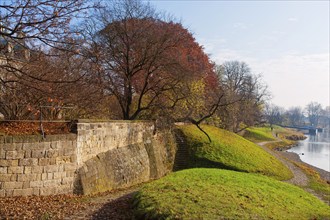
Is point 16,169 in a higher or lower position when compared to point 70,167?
higher

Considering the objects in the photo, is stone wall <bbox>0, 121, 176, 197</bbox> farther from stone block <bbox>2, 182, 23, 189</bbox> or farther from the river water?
the river water

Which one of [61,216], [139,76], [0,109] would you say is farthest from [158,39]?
[61,216]

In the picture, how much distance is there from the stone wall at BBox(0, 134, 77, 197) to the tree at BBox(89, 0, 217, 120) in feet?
26.4

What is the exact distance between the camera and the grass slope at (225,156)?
65.0 ft

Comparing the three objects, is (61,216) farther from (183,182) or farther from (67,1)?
(67,1)

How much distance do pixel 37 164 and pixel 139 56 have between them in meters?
10.3

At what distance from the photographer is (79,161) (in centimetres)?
1059

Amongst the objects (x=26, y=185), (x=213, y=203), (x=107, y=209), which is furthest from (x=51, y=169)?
(x=213, y=203)

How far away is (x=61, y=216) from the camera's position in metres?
7.61

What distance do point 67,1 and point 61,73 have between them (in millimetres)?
5399

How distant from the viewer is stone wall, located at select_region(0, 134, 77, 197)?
8719 millimetres

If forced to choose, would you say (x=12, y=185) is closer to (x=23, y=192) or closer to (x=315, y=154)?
(x=23, y=192)

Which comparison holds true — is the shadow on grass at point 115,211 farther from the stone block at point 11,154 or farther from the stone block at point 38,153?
the stone block at point 11,154

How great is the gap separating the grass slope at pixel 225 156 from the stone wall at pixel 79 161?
474 cm
